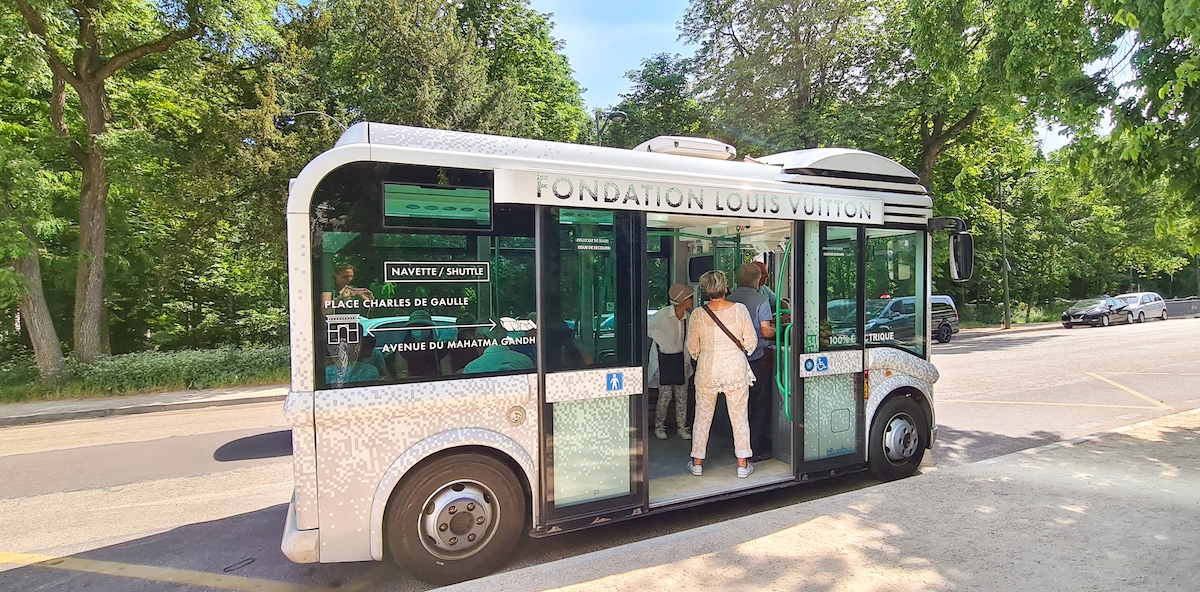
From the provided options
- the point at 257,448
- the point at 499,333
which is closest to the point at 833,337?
the point at 499,333

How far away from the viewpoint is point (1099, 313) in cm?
2764

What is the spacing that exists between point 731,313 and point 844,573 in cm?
210

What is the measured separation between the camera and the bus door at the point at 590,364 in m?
4.01

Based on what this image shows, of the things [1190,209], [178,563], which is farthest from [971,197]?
[178,563]

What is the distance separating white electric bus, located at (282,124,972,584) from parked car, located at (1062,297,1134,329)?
30.2 metres

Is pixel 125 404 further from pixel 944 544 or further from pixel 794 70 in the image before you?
pixel 794 70

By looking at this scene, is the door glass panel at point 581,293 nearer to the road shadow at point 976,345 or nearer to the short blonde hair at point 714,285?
the short blonde hair at point 714,285

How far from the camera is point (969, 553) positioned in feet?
12.1

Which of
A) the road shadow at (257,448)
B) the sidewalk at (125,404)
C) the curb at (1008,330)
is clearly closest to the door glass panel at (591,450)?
the road shadow at (257,448)

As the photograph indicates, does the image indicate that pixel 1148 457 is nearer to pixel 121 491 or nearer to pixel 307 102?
pixel 121 491

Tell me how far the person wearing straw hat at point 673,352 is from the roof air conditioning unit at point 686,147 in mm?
1480

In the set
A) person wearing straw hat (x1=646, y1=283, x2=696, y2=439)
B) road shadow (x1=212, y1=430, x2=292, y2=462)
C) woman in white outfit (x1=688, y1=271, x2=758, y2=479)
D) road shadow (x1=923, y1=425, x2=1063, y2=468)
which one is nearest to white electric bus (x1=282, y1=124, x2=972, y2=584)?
woman in white outfit (x1=688, y1=271, x2=758, y2=479)

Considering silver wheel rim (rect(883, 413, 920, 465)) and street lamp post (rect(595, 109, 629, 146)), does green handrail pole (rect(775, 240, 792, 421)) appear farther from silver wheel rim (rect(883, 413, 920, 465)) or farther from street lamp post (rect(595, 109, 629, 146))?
street lamp post (rect(595, 109, 629, 146))

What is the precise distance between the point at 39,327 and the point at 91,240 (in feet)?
6.83
